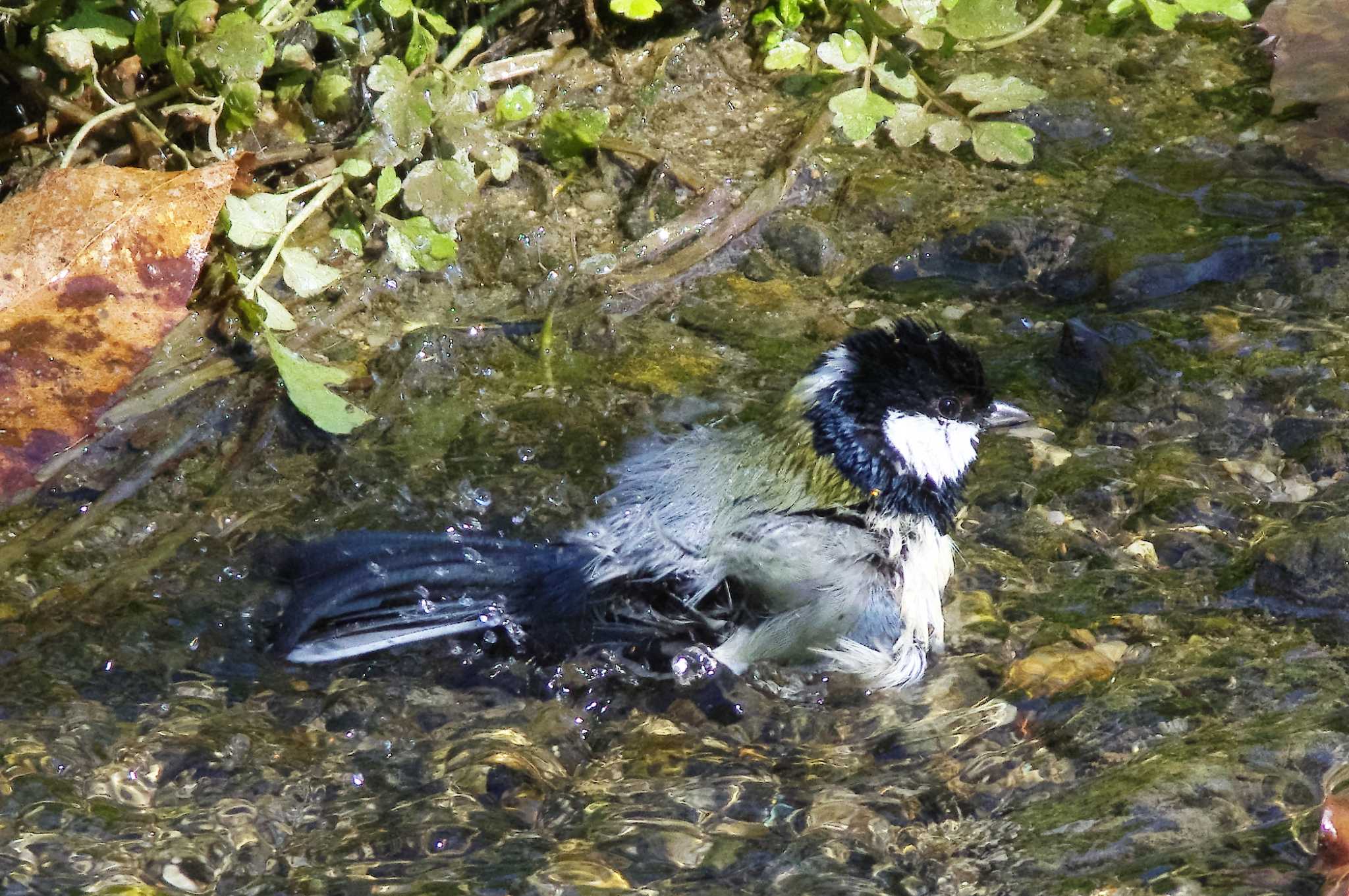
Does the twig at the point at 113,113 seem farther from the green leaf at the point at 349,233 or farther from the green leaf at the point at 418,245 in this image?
the green leaf at the point at 418,245

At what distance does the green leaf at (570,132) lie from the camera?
402 cm

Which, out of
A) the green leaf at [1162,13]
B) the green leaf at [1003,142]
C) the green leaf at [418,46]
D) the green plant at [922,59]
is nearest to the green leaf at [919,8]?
the green plant at [922,59]

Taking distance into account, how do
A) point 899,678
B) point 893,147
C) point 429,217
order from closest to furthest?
point 899,678
point 429,217
point 893,147

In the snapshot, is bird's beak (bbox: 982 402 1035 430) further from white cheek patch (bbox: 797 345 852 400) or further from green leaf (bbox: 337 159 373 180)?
green leaf (bbox: 337 159 373 180)

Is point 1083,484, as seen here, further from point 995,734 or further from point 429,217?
point 429,217

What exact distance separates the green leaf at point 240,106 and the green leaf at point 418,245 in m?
0.49

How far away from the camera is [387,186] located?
12.3 feet

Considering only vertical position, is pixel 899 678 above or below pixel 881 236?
below

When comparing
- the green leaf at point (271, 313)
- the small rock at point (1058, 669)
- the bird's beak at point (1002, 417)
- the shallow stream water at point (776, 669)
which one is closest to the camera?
the shallow stream water at point (776, 669)

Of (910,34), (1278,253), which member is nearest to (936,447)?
(1278,253)

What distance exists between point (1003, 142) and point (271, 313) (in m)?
1.98

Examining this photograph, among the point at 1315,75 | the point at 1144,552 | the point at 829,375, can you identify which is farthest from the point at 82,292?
the point at 1315,75

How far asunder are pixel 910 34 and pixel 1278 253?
1.21 m

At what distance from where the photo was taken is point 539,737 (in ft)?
9.18
